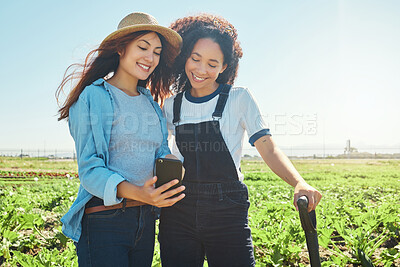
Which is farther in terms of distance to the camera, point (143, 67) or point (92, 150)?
point (143, 67)

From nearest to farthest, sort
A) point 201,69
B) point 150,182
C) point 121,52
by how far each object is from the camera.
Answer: point 150,182
point 121,52
point 201,69

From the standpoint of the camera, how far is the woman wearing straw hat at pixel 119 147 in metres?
1.47

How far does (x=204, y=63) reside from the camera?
202 centimetres

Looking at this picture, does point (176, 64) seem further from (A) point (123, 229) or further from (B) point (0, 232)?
(B) point (0, 232)

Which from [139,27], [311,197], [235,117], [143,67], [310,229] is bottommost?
[310,229]

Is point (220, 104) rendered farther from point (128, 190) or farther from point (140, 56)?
point (128, 190)

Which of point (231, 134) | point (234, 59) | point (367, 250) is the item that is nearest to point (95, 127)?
point (231, 134)

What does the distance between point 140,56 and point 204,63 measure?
418 millimetres

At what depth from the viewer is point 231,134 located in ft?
6.27

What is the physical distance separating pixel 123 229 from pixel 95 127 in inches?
20.2

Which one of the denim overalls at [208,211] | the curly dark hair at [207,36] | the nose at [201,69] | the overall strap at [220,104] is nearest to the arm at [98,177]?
the denim overalls at [208,211]

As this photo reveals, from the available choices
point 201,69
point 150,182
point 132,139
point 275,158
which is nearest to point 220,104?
point 201,69

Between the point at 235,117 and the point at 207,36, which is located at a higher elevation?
the point at 207,36

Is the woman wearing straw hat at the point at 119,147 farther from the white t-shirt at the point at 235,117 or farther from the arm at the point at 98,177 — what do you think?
the white t-shirt at the point at 235,117
